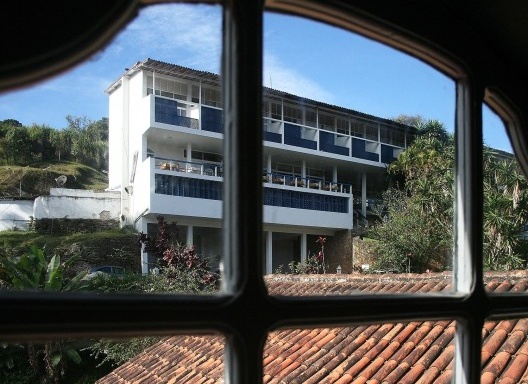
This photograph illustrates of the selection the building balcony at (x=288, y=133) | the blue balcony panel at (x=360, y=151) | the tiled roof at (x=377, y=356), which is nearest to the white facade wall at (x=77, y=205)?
the building balcony at (x=288, y=133)

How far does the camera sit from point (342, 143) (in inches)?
35.6

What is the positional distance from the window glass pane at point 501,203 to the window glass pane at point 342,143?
6 cm

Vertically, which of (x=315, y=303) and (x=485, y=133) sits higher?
(x=485, y=133)

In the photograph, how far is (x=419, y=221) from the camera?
137 cm

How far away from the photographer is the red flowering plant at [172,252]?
662 mm

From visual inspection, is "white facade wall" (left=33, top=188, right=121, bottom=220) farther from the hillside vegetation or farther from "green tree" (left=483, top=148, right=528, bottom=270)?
"green tree" (left=483, top=148, right=528, bottom=270)

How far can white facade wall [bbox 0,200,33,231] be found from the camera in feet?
1.70

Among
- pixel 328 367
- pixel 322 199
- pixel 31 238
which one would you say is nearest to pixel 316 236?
pixel 322 199

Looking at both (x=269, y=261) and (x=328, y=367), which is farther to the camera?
(x=328, y=367)

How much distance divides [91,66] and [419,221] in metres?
1.04

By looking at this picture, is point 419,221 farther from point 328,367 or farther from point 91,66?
point 328,367

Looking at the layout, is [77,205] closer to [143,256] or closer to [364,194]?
[143,256]

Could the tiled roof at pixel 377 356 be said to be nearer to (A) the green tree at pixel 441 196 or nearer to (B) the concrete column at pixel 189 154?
(A) the green tree at pixel 441 196

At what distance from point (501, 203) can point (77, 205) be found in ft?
3.22
